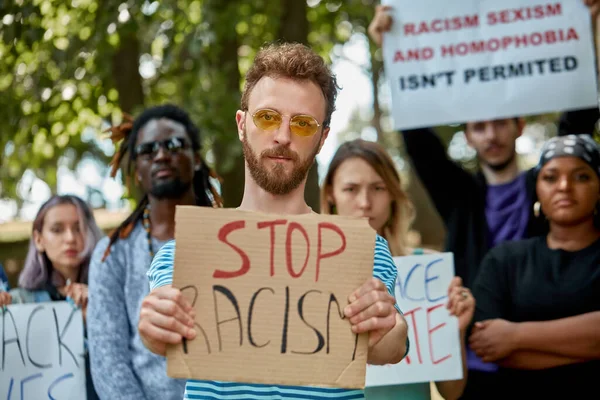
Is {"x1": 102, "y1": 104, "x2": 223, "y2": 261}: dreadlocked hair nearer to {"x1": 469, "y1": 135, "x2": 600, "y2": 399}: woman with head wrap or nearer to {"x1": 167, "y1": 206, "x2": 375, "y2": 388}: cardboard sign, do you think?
{"x1": 469, "y1": 135, "x2": 600, "y2": 399}: woman with head wrap

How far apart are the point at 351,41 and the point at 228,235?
10735mm

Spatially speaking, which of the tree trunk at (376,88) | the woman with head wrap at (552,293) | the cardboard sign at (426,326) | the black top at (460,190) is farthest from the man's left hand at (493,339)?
the tree trunk at (376,88)

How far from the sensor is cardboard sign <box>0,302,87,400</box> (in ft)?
11.7

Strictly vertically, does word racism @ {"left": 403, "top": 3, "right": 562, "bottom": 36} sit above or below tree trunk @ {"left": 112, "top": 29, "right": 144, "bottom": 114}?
below

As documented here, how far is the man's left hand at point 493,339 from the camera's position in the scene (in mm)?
3365

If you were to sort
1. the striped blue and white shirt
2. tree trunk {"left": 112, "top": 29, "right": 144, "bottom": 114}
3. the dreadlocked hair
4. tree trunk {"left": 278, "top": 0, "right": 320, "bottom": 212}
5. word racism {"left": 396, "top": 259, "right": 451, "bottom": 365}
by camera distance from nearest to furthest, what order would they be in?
the striped blue and white shirt → word racism {"left": 396, "top": 259, "right": 451, "bottom": 365} → the dreadlocked hair → tree trunk {"left": 278, "top": 0, "right": 320, "bottom": 212} → tree trunk {"left": 112, "top": 29, "right": 144, "bottom": 114}

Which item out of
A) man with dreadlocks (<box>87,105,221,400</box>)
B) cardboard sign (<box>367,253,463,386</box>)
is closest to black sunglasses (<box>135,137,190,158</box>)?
man with dreadlocks (<box>87,105,221,400</box>)

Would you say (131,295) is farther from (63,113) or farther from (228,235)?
(63,113)

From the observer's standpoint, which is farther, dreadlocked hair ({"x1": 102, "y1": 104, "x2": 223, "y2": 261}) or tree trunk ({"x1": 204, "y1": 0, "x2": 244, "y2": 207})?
tree trunk ({"x1": 204, "y1": 0, "x2": 244, "y2": 207})

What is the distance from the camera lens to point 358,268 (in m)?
1.93

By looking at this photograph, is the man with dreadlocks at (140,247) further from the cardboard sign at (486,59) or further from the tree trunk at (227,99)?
the tree trunk at (227,99)

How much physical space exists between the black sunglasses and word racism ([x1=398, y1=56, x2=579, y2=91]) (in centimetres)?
138

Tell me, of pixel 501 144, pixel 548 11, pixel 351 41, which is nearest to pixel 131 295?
pixel 501 144

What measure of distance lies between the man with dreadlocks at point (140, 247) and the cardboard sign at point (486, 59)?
1247 mm
